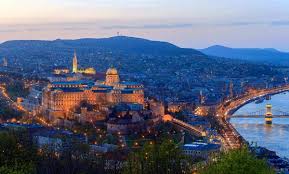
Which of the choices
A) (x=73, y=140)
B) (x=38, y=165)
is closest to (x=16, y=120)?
(x=73, y=140)

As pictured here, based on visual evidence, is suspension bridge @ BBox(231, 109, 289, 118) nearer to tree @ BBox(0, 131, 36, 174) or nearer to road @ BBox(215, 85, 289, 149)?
road @ BBox(215, 85, 289, 149)

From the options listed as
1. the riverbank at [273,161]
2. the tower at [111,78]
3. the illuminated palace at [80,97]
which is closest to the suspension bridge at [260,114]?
the tower at [111,78]

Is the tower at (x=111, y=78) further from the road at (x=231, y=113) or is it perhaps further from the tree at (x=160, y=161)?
the tree at (x=160, y=161)

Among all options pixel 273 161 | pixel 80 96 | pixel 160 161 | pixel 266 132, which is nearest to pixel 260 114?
pixel 266 132

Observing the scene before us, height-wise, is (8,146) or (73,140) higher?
(8,146)

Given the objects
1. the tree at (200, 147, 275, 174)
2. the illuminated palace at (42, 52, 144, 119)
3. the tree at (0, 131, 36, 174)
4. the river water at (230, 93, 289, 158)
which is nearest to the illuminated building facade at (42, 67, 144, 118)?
the illuminated palace at (42, 52, 144, 119)

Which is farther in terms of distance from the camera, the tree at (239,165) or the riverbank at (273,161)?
the riverbank at (273,161)

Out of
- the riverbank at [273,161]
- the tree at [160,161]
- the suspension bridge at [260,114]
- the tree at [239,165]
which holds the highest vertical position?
the tree at [239,165]

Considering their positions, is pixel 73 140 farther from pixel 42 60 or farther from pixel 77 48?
pixel 77 48

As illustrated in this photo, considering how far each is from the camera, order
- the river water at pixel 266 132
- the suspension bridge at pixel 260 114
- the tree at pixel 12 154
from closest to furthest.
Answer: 1. the tree at pixel 12 154
2. the river water at pixel 266 132
3. the suspension bridge at pixel 260 114
